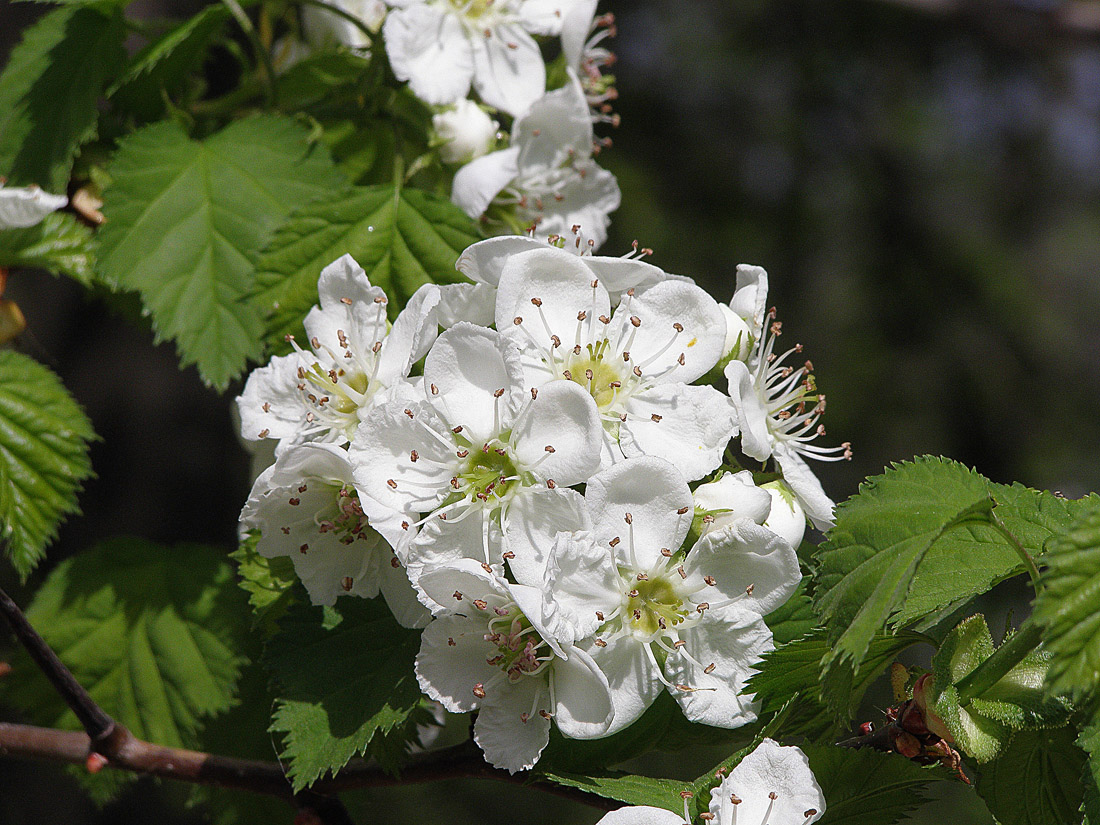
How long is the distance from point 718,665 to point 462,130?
33.2 inches

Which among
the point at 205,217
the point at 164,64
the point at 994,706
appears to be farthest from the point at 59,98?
the point at 994,706

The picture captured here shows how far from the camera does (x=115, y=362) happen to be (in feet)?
8.70

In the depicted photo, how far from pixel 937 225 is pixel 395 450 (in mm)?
3359

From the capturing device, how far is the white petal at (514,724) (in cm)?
92

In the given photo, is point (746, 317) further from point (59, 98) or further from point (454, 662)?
point (59, 98)

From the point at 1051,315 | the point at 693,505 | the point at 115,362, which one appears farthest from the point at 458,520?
the point at 1051,315

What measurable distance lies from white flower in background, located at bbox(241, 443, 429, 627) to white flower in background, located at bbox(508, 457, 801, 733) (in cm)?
18

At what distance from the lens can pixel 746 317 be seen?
1.07 m

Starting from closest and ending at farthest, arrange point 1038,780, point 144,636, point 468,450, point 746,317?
point 1038,780 < point 468,450 < point 746,317 < point 144,636

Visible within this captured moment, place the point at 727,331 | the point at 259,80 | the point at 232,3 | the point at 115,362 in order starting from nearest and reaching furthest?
the point at 727,331
the point at 232,3
the point at 259,80
the point at 115,362

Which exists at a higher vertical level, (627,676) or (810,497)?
(810,497)

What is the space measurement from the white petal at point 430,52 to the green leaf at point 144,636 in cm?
80

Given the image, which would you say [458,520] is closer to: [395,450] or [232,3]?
[395,450]

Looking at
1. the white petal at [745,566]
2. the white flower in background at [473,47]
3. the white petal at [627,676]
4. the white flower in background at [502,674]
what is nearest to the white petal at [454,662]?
the white flower in background at [502,674]
